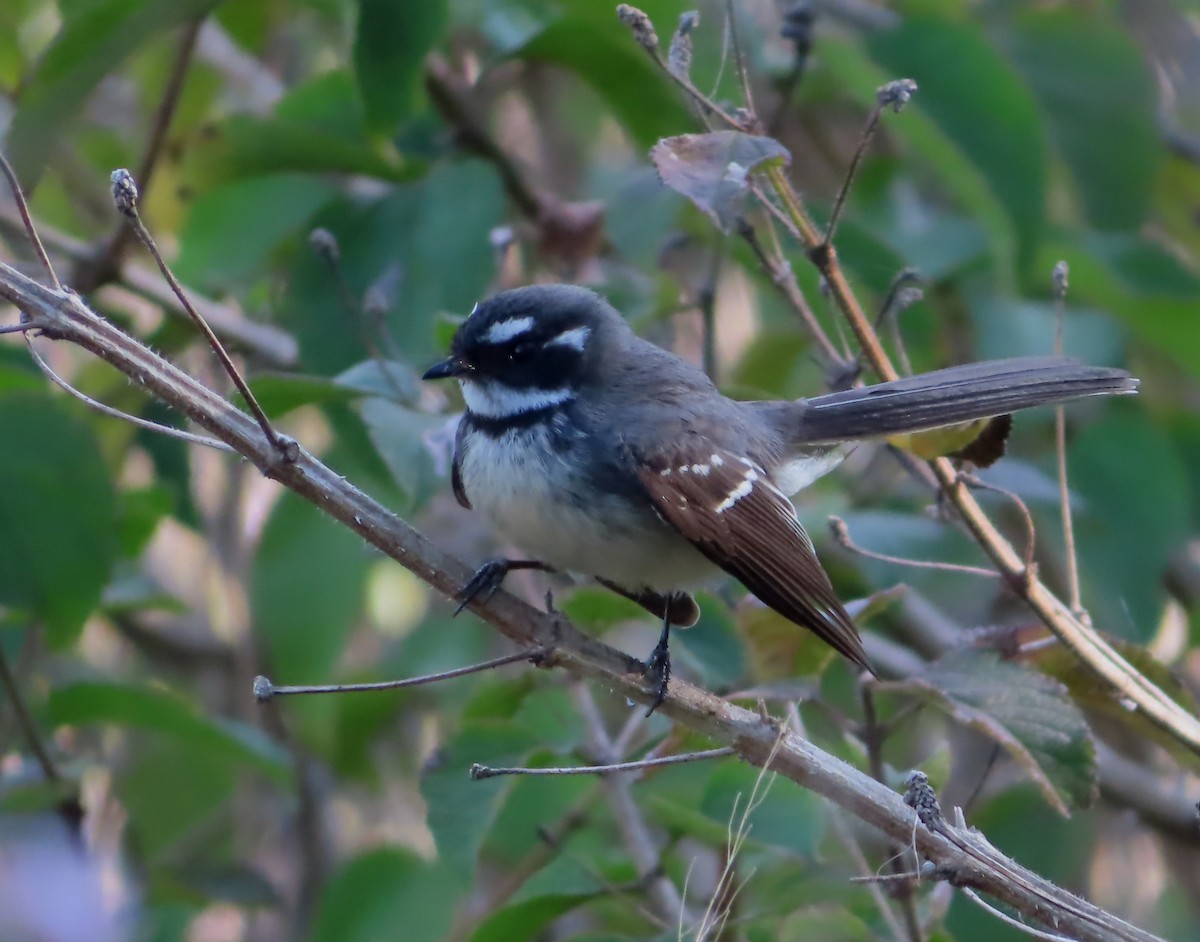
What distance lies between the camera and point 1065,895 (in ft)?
6.03

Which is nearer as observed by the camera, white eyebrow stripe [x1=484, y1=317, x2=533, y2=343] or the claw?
the claw

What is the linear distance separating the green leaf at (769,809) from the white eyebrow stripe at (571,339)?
95 cm

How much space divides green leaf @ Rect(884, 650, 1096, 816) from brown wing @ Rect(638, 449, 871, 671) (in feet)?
0.67

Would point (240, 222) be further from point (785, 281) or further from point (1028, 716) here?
point (1028, 716)

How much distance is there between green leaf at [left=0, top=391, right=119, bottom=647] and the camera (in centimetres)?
298

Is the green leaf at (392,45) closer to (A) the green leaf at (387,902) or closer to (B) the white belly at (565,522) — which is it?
(B) the white belly at (565,522)

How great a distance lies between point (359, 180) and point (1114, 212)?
231cm

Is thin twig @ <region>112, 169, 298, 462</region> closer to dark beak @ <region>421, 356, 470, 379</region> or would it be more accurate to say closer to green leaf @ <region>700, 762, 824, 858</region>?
dark beak @ <region>421, 356, 470, 379</region>

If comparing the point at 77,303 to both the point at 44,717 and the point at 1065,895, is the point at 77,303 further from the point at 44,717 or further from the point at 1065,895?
the point at 44,717

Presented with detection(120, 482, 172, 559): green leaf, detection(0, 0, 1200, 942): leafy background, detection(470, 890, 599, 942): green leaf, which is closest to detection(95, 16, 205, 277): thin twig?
detection(0, 0, 1200, 942): leafy background

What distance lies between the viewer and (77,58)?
9.17ft

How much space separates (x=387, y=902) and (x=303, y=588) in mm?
1034

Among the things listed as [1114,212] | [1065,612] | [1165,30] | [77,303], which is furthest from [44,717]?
[1165,30]

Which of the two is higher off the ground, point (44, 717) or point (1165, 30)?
point (1165, 30)
